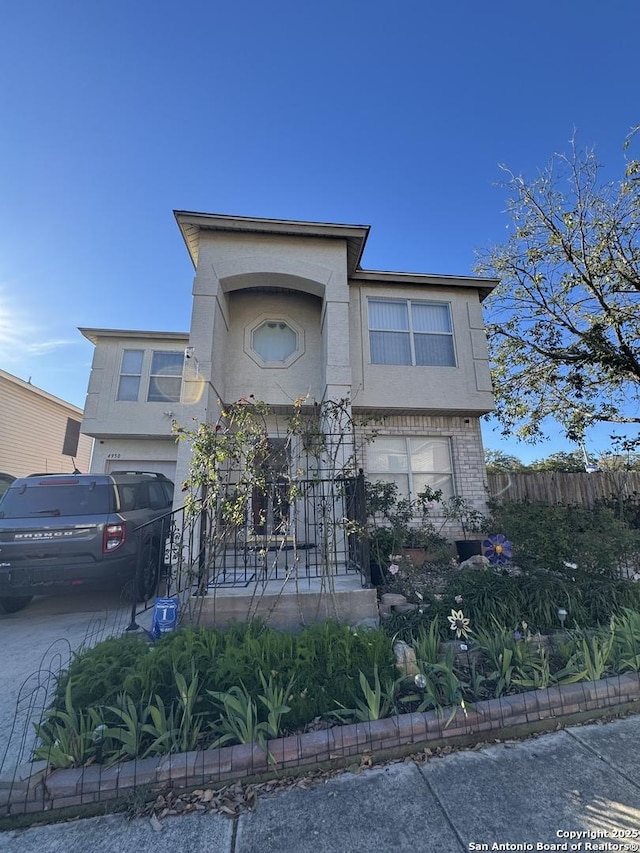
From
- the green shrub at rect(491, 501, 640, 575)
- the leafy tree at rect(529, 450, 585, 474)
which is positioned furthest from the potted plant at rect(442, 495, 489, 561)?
the leafy tree at rect(529, 450, 585, 474)

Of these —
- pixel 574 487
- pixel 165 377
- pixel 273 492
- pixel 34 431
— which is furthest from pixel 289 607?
pixel 34 431

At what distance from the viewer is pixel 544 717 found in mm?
3004

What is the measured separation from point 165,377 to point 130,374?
3.28 ft

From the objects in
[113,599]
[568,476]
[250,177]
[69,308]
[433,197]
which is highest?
[433,197]

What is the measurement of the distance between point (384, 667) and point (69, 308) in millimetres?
11889

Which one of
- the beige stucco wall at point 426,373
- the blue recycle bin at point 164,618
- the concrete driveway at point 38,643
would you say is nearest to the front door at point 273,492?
the blue recycle bin at point 164,618

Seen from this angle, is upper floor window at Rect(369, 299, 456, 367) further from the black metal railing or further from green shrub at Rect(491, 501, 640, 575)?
green shrub at Rect(491, 501, 640, 575)

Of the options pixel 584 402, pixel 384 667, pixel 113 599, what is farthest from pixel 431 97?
pixel 113 599

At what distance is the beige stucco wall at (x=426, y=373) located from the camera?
8.53 meters

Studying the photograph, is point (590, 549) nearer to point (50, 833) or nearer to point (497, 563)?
point (497, 563)

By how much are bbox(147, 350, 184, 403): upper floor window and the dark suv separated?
5.32 metres

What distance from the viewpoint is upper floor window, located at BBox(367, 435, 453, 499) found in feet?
28.1

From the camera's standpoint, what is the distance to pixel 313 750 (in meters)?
2.55

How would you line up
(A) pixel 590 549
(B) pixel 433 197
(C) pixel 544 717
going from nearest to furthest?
(C) pixel 544 717 → (A) pixel 590 549 → (B) pixel 433 197
